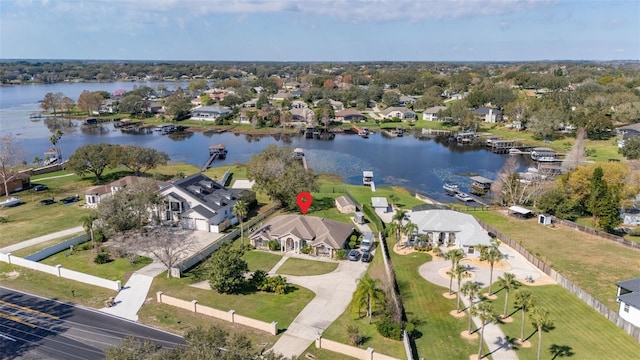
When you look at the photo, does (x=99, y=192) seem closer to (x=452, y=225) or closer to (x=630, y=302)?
(x=452, y=225)

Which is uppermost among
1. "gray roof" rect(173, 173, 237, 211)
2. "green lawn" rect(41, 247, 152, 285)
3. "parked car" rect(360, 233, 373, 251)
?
"gray roof" rect(173, 173, 237, 211)

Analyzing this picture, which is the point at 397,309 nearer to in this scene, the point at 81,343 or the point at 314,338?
the point at 314,338

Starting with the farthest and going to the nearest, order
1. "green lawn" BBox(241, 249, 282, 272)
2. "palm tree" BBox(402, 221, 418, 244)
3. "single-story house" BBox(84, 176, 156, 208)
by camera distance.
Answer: "single-story house" BBox(84, 176, 156, 208) < "palm tree" BBox(402, 221, 418, 244) < "green lawn" BBox(241, 249, 282, 272)

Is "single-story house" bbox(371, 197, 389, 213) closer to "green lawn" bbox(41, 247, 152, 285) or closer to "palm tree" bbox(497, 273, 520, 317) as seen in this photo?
"palm tree" bbox(497, 273, 520, 317)

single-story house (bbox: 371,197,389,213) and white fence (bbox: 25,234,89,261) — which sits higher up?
single-story house (bbox: 371,197,389,213)

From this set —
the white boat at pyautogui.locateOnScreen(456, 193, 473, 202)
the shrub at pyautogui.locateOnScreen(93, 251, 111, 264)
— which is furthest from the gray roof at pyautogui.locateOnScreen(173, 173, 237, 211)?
the white boat at pyautogui.locateOnScreen(456, 193, 473, 202)

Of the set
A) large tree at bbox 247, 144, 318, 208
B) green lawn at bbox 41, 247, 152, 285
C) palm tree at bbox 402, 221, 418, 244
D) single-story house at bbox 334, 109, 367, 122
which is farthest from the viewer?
single-story house at bbox 334, 109, 367, 122

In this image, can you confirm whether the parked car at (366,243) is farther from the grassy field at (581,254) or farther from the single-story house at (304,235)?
the grassy field at (581,254)
